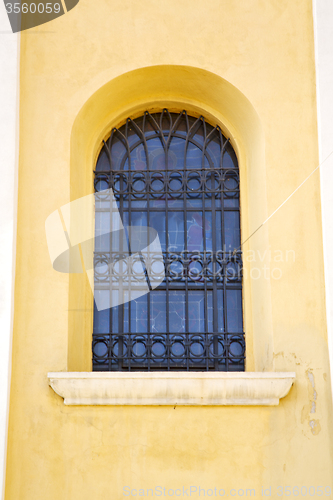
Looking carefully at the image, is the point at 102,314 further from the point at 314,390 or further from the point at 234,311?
the point at 314,390

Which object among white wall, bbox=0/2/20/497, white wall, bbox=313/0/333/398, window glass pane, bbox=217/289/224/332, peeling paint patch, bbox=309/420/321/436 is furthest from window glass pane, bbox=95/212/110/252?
peeling paint patch, bbox=309/420/321/436

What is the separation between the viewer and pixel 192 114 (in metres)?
5.73

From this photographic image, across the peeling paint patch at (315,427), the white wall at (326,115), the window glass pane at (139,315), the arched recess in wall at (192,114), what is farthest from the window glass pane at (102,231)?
the peeling paint patch at (315,427)

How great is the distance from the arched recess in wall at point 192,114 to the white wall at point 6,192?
1.72 feet

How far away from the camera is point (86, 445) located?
452 cm

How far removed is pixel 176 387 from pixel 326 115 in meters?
2.75

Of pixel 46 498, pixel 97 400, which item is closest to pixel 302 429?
pixel 97 400

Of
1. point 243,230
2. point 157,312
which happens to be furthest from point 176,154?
point 157,312

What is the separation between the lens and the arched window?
514 centimetres

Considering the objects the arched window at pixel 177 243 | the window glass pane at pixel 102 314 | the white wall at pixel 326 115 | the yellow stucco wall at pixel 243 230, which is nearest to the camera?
the yellow stucco wall at pixel 243 230

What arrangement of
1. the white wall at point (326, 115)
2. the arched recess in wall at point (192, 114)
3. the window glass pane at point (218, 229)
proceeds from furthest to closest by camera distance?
the window glass pane at point (218, 229) → the arched recess in wall at point (192, 114) → the white wall at point (326, 115)

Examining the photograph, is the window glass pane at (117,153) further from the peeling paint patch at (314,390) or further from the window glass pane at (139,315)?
the peeling paint patch at (314,390)

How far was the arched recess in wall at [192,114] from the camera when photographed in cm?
498

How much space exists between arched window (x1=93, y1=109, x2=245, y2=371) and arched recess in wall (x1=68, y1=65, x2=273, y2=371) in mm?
99
